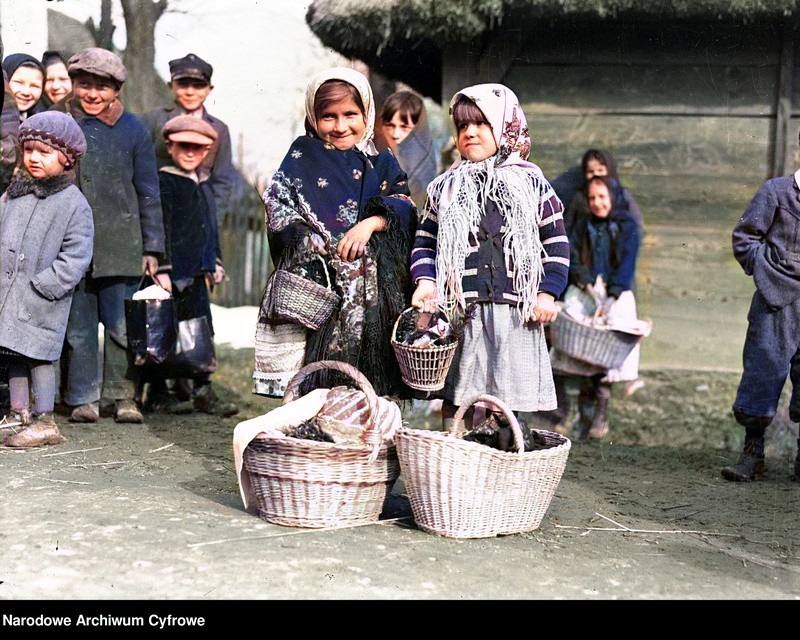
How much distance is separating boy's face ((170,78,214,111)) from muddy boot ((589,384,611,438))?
11.3 feet

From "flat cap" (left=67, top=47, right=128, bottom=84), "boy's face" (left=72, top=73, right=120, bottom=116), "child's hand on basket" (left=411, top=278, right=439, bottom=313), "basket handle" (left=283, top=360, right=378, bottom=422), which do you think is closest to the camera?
"basket handle" (left=283, top=360, right=378, bottom=422)

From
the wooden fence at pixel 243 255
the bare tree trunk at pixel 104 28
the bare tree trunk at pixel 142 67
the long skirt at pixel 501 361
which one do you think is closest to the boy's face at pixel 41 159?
the long skirt at pixel 501 361

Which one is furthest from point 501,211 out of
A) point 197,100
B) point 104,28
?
point 104,28

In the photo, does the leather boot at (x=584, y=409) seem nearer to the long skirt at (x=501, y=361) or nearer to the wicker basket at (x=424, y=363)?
the long skirt at (x=501, y=361)

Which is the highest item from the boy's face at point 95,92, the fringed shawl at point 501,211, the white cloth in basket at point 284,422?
the boy's face at point 95,92

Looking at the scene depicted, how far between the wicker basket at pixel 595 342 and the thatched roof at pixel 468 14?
2056 mm

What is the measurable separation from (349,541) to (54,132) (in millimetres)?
2946

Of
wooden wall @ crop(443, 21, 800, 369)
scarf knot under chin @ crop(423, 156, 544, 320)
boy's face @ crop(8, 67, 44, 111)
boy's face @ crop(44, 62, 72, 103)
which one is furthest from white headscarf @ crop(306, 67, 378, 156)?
wooden wall @ crop(443, 21, 800, 369)

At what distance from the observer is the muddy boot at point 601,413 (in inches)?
293

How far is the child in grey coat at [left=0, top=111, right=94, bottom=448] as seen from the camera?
5.64 metres

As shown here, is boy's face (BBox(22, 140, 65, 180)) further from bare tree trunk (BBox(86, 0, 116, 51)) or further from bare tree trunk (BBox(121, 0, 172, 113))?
bare tree trunk (BBox(121, 0, 172, 113))

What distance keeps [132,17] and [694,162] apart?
18.6ft

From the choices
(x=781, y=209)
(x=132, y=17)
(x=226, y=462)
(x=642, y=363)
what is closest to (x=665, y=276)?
(x=642, y=363)

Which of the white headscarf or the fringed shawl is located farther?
the white headscarf
